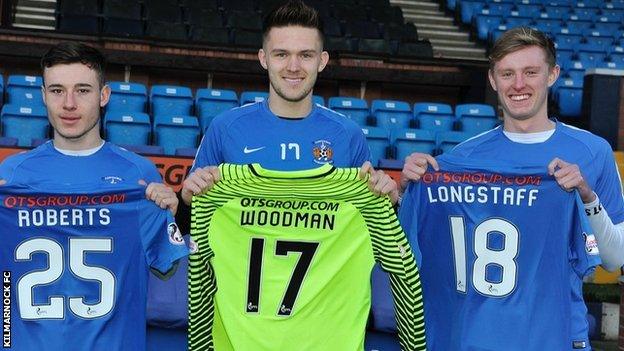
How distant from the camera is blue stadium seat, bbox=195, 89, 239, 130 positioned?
9234 mm

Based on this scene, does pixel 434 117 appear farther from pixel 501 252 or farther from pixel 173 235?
pixel 173 235

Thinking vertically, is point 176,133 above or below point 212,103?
below

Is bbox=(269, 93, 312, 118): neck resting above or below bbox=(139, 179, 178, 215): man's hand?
above

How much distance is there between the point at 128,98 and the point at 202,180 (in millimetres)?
6520

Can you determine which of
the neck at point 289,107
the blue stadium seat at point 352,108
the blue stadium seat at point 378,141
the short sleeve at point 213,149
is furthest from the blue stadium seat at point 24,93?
the neck at point 289,107

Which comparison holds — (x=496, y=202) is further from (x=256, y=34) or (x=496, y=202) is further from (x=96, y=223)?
(x=256, y=34)

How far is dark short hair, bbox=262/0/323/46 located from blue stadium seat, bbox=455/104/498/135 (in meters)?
6.57

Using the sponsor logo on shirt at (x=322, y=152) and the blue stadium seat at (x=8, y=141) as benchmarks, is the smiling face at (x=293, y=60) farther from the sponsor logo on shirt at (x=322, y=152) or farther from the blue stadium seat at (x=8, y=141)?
the blue stadium seat at (x=8, y=141)

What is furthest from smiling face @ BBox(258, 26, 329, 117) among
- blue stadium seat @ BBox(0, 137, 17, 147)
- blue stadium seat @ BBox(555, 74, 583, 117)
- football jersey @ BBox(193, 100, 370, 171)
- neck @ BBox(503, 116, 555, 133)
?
blue stadium seat @ BBox(555, 74, 583, 117)

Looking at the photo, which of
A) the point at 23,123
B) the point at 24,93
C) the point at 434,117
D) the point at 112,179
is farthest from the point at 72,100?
Answer: the point at 434,117

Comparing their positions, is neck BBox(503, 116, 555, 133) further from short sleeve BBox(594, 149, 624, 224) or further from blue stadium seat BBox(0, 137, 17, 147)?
blue stadium seat BBox(0, 137, 17, 147)

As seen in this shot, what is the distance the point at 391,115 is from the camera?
1011 cm

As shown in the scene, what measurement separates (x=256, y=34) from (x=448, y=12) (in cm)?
512

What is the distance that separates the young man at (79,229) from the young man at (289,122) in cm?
32
